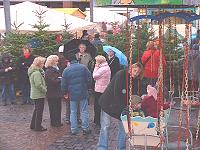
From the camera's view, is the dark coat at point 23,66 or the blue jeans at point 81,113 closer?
the blue jeans at point 81,113

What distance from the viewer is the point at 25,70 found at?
1204 cm

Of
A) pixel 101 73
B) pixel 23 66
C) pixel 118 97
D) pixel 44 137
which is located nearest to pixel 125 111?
pixel 118 97

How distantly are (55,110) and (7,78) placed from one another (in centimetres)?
324

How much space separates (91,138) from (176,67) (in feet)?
14.6

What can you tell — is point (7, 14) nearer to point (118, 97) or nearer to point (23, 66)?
point (23, 66)

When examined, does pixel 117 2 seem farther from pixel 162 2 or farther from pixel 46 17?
pixel 46 17

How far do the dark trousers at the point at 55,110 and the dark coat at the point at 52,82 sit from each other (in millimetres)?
184

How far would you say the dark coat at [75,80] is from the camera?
869 cm

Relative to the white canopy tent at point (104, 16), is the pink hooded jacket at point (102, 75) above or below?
below

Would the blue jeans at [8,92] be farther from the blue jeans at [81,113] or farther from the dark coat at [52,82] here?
the blue jeans at [81,113]

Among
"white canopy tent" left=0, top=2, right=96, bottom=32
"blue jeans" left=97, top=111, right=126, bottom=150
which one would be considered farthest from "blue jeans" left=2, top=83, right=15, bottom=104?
"blue jeans" left=97, top=111, right=126, bottom=150

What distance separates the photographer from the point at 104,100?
6.96m

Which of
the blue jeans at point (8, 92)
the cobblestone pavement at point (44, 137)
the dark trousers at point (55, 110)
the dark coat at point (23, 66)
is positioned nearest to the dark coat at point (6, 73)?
the blue jeans at point (8, 92)

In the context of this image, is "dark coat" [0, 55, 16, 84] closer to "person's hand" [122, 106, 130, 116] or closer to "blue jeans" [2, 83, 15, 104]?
"blue jeans" [2, 83, 15, 104]
